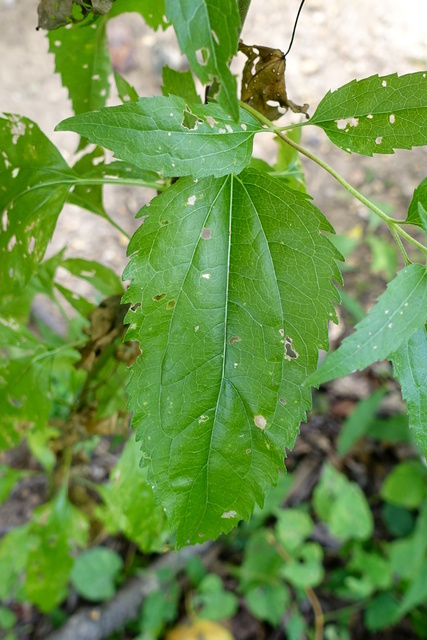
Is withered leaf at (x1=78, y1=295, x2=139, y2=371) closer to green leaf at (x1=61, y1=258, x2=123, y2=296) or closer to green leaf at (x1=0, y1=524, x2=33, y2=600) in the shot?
green leaf at (x1=61, y1=258, x2=123, y2=296)

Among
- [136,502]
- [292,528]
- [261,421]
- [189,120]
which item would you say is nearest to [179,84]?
[189,120]

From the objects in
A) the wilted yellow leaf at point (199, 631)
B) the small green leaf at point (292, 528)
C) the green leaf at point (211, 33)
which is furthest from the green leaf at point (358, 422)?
the green leaf at point (211, 33)

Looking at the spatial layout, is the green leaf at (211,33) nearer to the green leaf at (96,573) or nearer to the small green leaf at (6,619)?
the green leaf at (96,573)

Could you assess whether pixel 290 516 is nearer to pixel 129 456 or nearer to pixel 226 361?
pixel 129 456

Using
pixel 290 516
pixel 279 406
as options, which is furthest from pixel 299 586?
pixel 279 406

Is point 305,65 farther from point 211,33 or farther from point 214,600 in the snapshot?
point 211,33

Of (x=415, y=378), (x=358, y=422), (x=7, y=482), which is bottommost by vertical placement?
(x=358, y=422)
